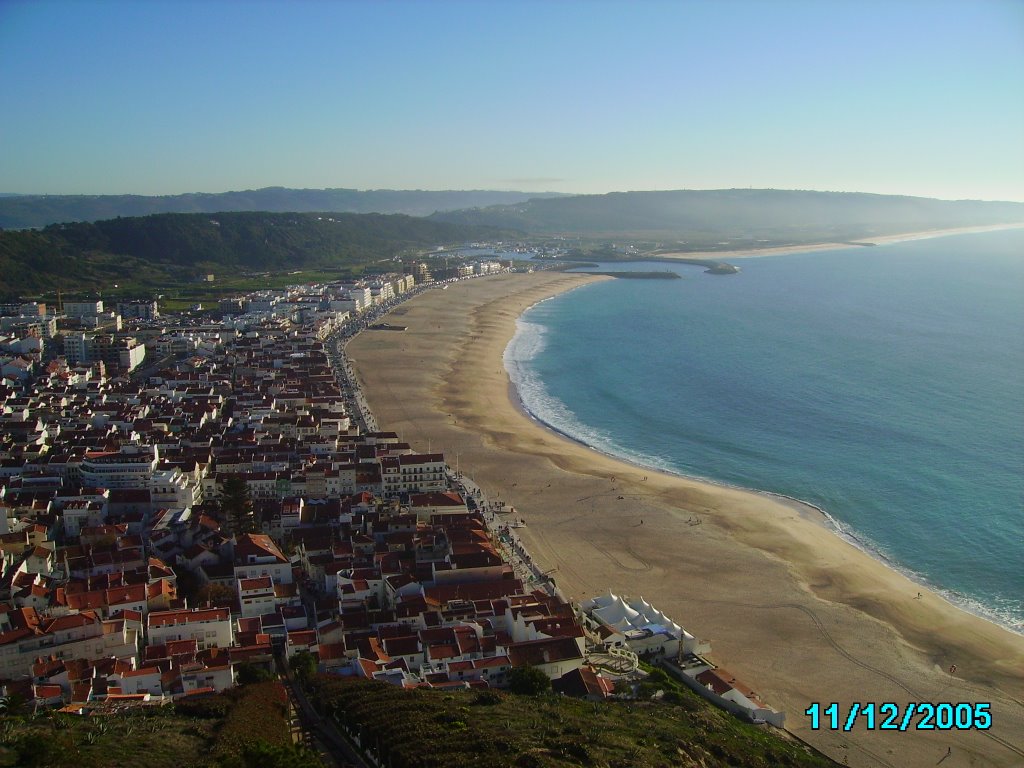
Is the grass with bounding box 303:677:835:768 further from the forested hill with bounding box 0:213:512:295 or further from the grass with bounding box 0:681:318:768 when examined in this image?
the forested hill with bounding box 0:213:512:295

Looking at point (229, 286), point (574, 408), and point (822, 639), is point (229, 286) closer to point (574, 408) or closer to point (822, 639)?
point (574, 408)

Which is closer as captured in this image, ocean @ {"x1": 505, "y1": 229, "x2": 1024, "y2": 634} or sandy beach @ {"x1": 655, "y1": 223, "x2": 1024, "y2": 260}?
ocean @ {"x1": 505, "y1": 229, "x2": 1024, "y2": 634}

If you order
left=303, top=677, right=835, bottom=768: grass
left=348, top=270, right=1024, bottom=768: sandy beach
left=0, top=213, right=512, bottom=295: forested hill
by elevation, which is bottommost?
left=348, top=270, right=1024, bottom=768: sandy beach

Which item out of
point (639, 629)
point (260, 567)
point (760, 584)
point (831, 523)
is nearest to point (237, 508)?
point (260, 567)

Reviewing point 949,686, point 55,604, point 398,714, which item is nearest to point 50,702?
point 55,604

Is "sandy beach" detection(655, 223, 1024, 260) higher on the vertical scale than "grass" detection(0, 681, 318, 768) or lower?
higher

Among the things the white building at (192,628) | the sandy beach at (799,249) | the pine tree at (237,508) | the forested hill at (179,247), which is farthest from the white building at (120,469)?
the sandy beach at (799,249)
